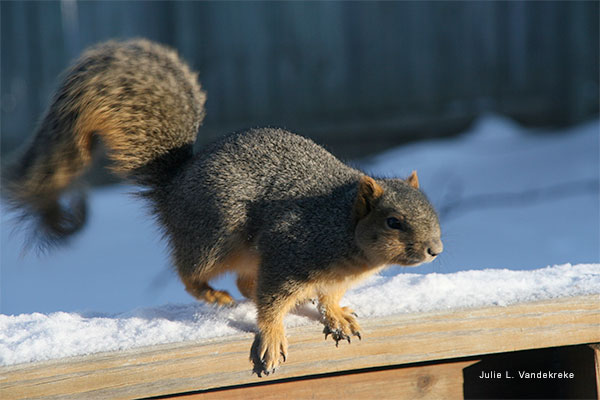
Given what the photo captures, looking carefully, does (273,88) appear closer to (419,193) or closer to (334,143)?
(334,143)

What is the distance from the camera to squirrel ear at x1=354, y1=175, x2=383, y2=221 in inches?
72.2

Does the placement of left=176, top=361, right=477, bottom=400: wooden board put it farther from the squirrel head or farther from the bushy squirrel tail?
the bushy squirrel tail

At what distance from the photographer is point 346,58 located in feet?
19.7

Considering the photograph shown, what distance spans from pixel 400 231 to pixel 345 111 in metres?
4.33

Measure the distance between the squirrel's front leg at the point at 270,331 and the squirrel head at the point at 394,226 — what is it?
0.24 meters

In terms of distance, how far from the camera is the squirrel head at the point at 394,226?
1.76 metres

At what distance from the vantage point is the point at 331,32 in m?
5.93

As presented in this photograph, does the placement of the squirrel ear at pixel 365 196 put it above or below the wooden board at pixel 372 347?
above

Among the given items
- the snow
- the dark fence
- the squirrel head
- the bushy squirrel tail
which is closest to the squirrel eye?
the squirrel head

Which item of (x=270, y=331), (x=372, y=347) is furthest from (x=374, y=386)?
(x=270, y=331)

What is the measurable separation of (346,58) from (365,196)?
14.1ft

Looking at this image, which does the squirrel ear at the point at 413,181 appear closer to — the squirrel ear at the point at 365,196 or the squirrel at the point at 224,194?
the squirrel at the point at 224,194

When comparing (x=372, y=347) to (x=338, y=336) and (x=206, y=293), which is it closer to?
(x=338, y=336)

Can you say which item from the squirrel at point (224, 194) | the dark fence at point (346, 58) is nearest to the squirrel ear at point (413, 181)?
the squirrel at point (224, 194)
